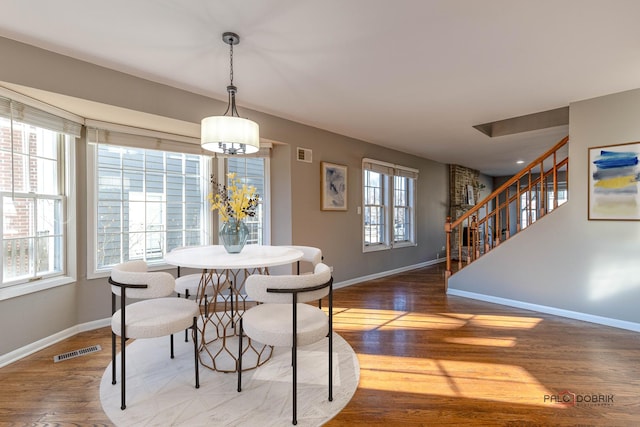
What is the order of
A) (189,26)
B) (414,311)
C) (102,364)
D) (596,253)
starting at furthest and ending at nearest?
(414,311) → (596,253) → (102,364) → (189,26)

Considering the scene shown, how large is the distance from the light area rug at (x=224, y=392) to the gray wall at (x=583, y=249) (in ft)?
8.57

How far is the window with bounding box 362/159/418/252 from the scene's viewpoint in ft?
17.0

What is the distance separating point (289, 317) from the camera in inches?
73.2

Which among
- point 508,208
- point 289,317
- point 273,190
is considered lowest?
point 289,317

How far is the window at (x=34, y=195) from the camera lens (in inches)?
92.8

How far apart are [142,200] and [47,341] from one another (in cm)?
150

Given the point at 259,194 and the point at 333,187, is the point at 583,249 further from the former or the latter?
the point at 259,194

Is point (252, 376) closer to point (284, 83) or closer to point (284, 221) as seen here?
point (284, 221)

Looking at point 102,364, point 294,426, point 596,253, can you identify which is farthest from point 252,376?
point 596,253

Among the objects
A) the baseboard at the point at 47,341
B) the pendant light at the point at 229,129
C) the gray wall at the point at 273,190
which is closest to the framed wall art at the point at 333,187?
the gray wall at the point at 273,190

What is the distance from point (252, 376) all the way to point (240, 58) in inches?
93.7

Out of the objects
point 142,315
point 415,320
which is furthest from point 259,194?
point 415,320

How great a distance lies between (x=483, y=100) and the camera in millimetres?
3166

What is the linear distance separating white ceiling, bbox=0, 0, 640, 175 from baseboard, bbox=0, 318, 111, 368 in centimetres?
234
